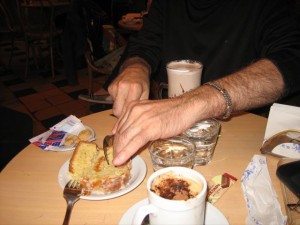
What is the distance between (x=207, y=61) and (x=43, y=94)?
8.04 feet

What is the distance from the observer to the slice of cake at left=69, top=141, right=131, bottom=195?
704 mm

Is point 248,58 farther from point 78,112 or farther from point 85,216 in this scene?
point 78,112

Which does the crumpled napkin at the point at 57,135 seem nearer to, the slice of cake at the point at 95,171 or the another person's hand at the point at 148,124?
the slice of cake at the point at 95,171

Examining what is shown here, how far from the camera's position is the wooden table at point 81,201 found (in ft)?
2.06

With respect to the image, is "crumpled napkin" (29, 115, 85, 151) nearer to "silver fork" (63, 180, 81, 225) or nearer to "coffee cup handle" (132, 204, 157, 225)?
"silver fork" (63, 180, 81, 225)

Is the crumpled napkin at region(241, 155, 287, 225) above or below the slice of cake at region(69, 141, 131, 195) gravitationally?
above

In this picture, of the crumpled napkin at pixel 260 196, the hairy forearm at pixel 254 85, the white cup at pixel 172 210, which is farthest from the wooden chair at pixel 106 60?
the white cup at pixel 172 210

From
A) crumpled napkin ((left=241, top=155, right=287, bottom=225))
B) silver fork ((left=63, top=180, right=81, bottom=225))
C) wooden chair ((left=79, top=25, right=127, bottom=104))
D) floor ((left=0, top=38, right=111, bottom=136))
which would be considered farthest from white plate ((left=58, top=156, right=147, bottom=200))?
floor ((left=0, top=38, right=111, bottom=136))

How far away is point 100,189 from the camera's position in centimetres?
70

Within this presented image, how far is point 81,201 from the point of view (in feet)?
2.21

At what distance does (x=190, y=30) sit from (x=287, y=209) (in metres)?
0.97

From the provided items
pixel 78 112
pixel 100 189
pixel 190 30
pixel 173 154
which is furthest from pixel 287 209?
pixel 78 112

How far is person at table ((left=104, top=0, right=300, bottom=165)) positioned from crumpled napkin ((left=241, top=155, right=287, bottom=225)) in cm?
16

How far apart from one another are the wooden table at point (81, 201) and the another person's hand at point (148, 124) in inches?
5.1
